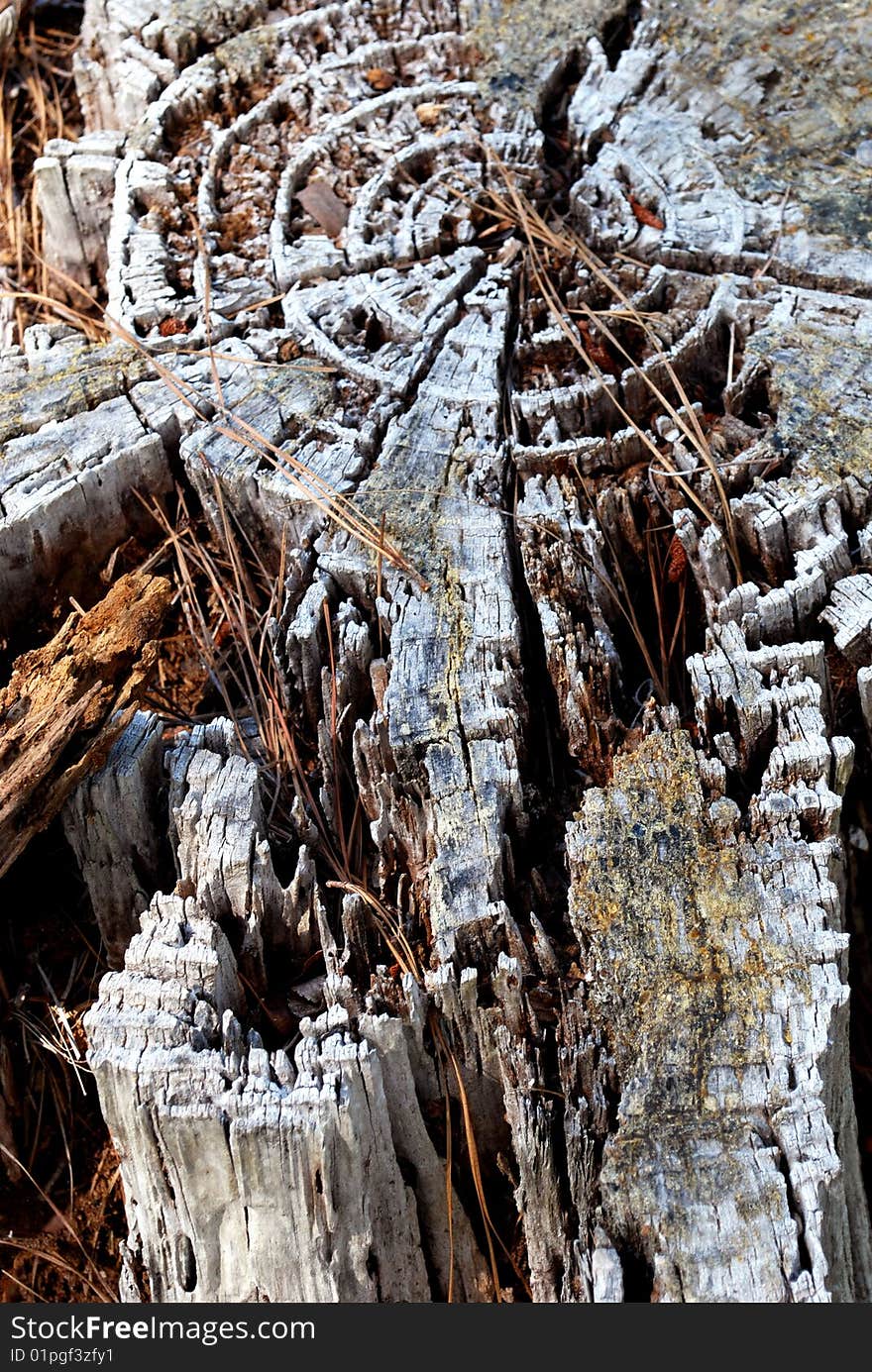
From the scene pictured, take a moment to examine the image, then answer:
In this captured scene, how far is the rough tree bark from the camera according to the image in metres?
1.96

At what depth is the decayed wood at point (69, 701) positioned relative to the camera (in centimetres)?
220

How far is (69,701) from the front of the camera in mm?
2285

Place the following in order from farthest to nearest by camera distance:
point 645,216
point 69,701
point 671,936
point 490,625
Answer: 1. point 645,216
2. point 490,625
3. point 69,701
4. point 671,936

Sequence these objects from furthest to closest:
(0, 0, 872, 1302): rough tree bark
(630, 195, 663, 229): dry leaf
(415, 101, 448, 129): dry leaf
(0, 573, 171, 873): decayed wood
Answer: (415, 101, 448, 129): dry leaf < (630, 195, 663, 229): dry leaf < (0, 573, 171, 873): decayed wood < (0, 0, 872, 1302): rough tree bark

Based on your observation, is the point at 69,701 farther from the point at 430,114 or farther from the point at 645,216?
the point at 430,114

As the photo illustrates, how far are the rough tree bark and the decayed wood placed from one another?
3.3 inches

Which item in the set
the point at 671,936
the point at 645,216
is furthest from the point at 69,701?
the point at 645,216

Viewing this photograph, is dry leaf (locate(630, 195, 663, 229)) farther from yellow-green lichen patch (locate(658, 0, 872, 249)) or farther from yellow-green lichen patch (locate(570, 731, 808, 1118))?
yellow-green lichen patch (locate(570, 731, 808, 1118))

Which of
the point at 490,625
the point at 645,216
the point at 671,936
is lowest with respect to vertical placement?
the point at 671,936

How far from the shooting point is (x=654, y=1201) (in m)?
1.84

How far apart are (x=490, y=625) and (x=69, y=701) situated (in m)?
0.85

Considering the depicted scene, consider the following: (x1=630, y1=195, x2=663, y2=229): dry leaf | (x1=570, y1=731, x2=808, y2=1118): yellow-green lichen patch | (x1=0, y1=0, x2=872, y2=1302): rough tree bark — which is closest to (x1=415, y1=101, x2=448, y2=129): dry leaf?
(x1=0, y1=0, x2=872, y2=1302): rough tree bark

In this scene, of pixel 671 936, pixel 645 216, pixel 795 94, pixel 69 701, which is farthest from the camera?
pixel 795 94

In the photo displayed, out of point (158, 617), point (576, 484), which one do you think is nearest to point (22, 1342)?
point (158, 617)
